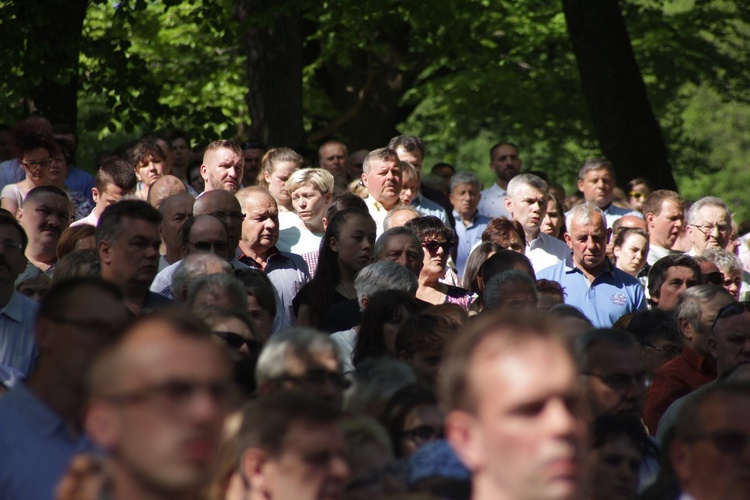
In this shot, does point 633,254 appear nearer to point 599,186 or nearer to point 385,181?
point 385,181

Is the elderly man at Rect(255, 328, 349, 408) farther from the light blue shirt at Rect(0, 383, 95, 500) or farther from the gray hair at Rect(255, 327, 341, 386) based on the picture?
the light blue shirt at Rect(0, 383, 95, 500)

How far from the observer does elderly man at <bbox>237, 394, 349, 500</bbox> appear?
13.0 feet

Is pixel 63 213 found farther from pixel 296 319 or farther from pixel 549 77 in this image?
pixel 549 77

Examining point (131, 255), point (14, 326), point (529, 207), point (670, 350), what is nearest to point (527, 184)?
point (529, 207)

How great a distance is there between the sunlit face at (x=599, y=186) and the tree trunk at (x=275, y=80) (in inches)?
123

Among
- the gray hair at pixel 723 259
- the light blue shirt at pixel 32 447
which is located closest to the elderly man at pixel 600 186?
the gray hair at pixel 723 259

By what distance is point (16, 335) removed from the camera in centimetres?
680

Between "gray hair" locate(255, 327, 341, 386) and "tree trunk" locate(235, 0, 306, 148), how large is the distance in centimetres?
911

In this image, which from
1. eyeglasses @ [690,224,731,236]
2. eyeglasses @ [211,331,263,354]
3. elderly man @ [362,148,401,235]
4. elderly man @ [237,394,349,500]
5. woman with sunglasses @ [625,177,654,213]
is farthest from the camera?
woman with sunglasses @ [625,177,654,213]

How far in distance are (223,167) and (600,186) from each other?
14.5 ft

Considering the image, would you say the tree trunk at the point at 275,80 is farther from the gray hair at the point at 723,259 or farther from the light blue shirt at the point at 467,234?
the gray hair at the point at 723,259

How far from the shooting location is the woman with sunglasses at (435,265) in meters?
9.11

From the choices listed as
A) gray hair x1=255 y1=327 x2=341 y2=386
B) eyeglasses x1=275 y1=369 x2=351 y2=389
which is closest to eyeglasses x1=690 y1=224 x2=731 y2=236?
gray hair x1=255 y1=327 x2=341 y2=386

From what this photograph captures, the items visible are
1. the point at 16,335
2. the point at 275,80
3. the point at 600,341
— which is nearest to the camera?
the point at 600,341
